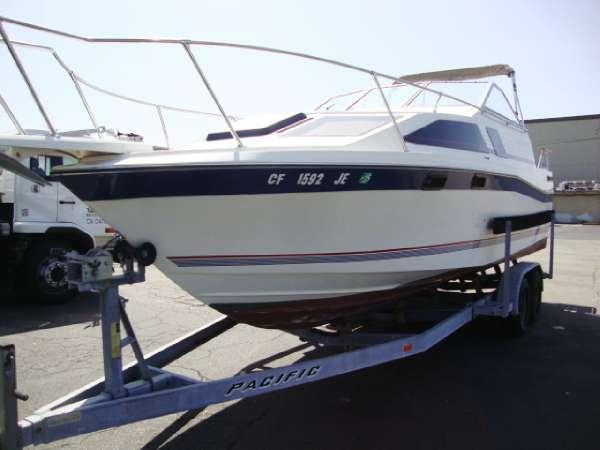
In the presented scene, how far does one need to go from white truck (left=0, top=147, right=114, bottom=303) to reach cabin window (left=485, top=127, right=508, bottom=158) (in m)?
4.64

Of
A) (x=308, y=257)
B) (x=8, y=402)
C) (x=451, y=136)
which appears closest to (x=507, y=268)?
(x=451, y=136)

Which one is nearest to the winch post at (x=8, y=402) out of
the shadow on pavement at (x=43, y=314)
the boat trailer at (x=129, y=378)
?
the boat trailer at (x=129, y=378)

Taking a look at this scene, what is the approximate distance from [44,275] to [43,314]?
61cm

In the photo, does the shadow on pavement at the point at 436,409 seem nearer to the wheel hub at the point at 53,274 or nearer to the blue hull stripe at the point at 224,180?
the blue hull stripe at the point at 224,180

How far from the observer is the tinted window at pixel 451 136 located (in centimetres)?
403

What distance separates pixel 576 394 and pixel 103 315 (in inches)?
130

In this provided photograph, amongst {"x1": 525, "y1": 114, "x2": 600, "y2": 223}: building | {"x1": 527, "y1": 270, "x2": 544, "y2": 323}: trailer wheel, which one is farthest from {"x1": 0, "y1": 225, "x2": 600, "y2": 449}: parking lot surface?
{"x1": 525, "y1": 114, "x2": 600, "y2": 223}: building

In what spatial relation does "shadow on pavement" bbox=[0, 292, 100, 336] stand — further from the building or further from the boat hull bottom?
the building

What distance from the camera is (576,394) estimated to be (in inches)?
150

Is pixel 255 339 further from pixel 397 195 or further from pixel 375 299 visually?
pixel 397 195

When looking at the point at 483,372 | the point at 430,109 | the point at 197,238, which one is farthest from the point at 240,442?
the point at 430,109

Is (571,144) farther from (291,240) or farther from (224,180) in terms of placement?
(224,180)

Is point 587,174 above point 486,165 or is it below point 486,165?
above

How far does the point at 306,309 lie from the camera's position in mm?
3508
